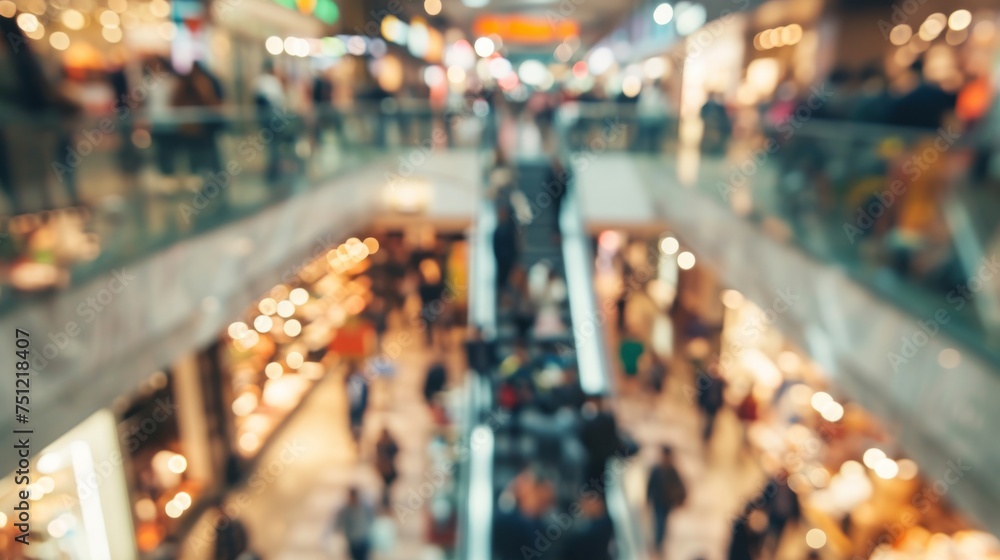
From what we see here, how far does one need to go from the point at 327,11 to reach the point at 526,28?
63.6ft

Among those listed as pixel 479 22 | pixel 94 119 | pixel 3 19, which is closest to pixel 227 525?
pixel 94 119

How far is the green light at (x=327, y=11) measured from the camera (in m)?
14.8

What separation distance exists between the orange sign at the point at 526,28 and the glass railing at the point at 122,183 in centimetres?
2535

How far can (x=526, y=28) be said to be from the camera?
32969mm

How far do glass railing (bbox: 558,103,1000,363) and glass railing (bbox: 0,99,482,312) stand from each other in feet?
17.6

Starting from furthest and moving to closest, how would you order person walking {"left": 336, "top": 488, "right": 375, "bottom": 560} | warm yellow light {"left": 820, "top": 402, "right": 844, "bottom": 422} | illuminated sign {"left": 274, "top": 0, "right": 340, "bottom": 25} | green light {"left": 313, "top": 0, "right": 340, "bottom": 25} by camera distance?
green light {"left": 313, "top": 0, "right": 340, "bottom": 25} → illuminated sign {"left": 274, "top": 0, "right": 340, "bottom": 25} → warm yellow light {"left": 820, "top": 402, "right": 844, "bottom": 422} → person walking {"left": 336, "top": 488, "right": 375, "bottom": 560}

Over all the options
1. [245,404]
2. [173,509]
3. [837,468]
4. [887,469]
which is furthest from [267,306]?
[887,469]

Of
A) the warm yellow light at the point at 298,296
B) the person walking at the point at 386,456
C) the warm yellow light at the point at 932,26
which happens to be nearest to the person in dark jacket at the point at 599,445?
the person walking at the point at 386,456

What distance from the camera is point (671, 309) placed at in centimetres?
1169

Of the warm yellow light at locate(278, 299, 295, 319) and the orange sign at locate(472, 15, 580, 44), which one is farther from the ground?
the orange sign at locate(472, 15, 580, 44)

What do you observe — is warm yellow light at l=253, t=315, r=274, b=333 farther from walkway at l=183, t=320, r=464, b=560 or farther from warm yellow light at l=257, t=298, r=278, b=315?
walkway at l=183, t=320, r=464, b=560

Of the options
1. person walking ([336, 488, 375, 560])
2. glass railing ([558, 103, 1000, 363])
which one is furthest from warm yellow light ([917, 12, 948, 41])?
person walking ([336, 488, 375, 560])

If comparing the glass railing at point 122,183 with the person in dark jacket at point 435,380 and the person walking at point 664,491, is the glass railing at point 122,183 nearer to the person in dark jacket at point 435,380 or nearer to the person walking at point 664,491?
the person in dark jacket at point 435,380

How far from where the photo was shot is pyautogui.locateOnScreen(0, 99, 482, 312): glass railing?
368 centimetres
